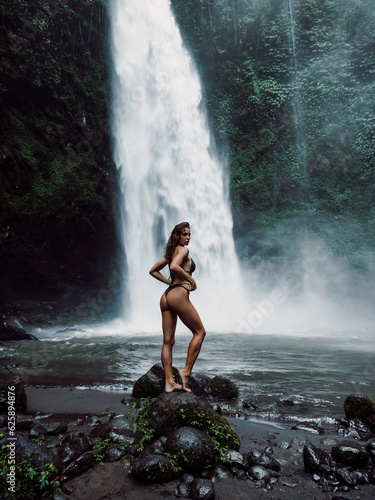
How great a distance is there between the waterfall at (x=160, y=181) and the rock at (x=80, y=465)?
45.3 ft

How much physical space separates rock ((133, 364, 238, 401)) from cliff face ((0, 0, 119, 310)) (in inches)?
450

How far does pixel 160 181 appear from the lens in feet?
60.3

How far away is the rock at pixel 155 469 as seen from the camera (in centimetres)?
225

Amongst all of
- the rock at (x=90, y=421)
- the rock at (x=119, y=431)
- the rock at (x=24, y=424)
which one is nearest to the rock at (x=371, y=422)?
the rock at (x=119, y=431)

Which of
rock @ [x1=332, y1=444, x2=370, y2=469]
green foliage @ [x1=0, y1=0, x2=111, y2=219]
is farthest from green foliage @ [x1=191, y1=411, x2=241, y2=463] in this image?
green foliage @ [x1=0, y1=0, x2=111, y2=219]

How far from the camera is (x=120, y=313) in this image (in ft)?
54.9

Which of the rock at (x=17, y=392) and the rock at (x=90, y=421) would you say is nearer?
the rock at (x=90, y=421)

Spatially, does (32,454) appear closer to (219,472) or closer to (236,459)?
(219,472)

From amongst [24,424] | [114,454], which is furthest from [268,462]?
[24,424]

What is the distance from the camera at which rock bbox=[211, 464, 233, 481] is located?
2.38m

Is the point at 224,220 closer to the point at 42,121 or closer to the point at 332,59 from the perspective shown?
the point at 42,121

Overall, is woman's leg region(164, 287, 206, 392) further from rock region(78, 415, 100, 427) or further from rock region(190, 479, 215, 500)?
rock region(190, 479, 215, 500)

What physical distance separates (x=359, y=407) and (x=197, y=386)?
1997 mm

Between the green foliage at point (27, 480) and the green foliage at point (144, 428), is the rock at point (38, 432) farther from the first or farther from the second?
the green foliage at point (144, 428)
